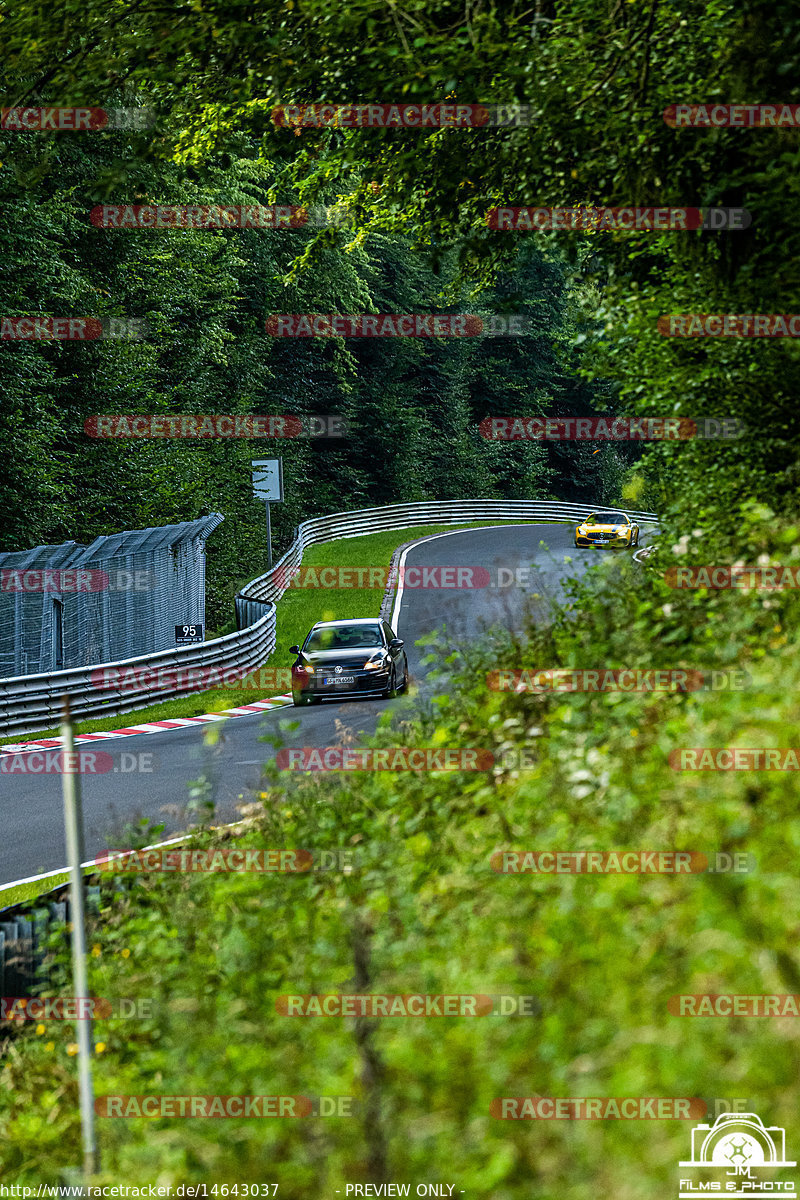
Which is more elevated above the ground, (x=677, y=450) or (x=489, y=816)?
(x=677, y=450)

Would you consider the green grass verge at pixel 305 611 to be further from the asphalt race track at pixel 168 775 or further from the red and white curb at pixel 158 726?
the asphalt race track at pixel 168 775

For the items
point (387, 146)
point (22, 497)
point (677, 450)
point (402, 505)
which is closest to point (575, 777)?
point (677, 450)


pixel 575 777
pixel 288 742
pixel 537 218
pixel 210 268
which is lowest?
pixel 288 742

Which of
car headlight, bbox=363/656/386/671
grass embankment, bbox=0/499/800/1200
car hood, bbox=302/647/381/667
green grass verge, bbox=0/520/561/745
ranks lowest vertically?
green grass verge, bbox=0/520/561/745

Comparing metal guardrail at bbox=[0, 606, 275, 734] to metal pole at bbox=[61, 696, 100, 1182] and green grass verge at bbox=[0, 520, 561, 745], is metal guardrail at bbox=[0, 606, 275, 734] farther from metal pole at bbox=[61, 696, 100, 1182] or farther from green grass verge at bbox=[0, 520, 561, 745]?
metal pole at bbox=[61, 696, 100, 1182]

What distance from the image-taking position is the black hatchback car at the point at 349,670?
65.5 feet

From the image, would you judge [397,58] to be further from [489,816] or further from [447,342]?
[447,342]

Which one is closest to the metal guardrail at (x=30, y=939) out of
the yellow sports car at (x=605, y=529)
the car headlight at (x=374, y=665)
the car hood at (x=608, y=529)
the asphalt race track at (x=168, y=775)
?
the asphalt race track at (x=168, y=775)

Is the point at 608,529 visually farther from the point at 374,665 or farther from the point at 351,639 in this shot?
the point at 374,665

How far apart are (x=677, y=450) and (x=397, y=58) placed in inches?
183

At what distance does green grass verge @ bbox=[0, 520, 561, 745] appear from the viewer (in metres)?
20.3

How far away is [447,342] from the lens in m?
68.4

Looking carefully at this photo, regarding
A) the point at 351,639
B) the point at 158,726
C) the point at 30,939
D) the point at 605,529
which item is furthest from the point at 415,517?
the point at 30,939

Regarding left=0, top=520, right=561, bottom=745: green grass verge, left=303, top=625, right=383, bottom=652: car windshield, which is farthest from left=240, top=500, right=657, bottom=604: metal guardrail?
left=303, top=625, right=383, bottom=652: car windshield
